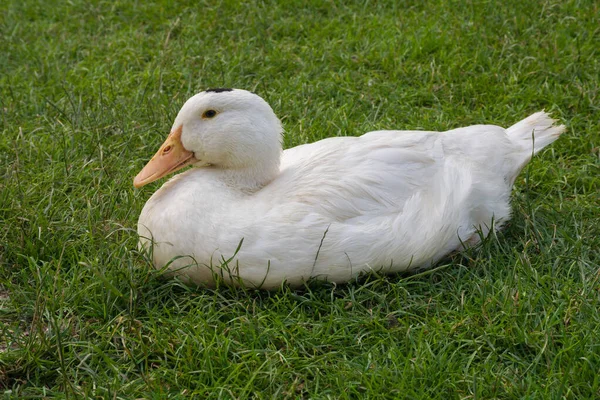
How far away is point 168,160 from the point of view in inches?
173

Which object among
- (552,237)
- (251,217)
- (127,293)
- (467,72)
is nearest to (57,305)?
(127,293)

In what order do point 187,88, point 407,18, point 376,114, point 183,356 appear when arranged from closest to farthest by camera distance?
1. point 183,356
2. point 376,114
3. point 187,88
4. point 407,18

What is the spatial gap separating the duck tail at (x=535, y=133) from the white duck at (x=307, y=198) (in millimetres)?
55

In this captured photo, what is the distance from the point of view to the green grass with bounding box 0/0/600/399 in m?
3.54

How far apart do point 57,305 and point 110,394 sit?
29.4 inches

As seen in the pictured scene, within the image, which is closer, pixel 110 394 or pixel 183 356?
pixel 110 394

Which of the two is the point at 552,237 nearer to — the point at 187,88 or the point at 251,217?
the point at 251,217

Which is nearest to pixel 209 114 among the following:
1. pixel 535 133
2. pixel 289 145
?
pixel 289 145

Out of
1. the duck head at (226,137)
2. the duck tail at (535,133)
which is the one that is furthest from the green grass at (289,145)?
the duck head at (226,137)

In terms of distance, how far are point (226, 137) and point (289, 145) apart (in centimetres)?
131

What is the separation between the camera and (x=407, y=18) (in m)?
7.15

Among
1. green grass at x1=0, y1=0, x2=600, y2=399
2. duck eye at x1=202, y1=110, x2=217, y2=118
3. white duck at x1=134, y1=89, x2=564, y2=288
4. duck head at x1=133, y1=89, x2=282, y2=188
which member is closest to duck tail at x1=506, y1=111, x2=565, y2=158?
white duck at x1=134, y1=89, x2=564, y2=288

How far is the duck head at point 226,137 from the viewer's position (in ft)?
14.0

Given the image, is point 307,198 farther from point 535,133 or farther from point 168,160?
point 535,133
